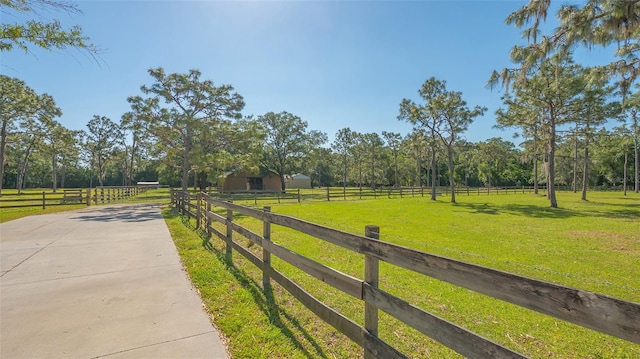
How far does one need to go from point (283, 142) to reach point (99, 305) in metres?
38.4

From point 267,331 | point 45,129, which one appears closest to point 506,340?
point 267,331

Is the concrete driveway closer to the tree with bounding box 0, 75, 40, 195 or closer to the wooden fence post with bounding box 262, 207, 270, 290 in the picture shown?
the wooden fence post with bounding box 262, 207, 270, 290

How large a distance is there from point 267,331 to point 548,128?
1014 inches

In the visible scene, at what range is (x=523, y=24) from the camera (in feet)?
29.9

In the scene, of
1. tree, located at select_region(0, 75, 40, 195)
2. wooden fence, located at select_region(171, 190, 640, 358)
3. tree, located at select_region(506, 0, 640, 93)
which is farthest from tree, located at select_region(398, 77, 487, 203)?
tree, located at select_region(0, 75, 40, 195)

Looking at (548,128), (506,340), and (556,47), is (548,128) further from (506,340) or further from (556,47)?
(506,340)

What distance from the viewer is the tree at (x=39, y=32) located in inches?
160

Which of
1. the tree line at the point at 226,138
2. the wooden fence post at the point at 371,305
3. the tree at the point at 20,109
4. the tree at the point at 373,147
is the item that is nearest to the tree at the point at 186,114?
the tree line at the point at 226,138

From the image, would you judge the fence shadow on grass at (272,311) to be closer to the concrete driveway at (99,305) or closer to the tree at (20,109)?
the concrete driveway at (99,305)

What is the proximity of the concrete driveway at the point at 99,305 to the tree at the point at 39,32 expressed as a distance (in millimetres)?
3424

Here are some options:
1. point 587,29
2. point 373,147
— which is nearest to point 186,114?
point 587,29

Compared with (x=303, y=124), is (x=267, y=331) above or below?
below

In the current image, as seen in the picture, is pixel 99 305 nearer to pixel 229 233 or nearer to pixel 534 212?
pixel 229 233

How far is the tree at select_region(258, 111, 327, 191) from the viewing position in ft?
135
